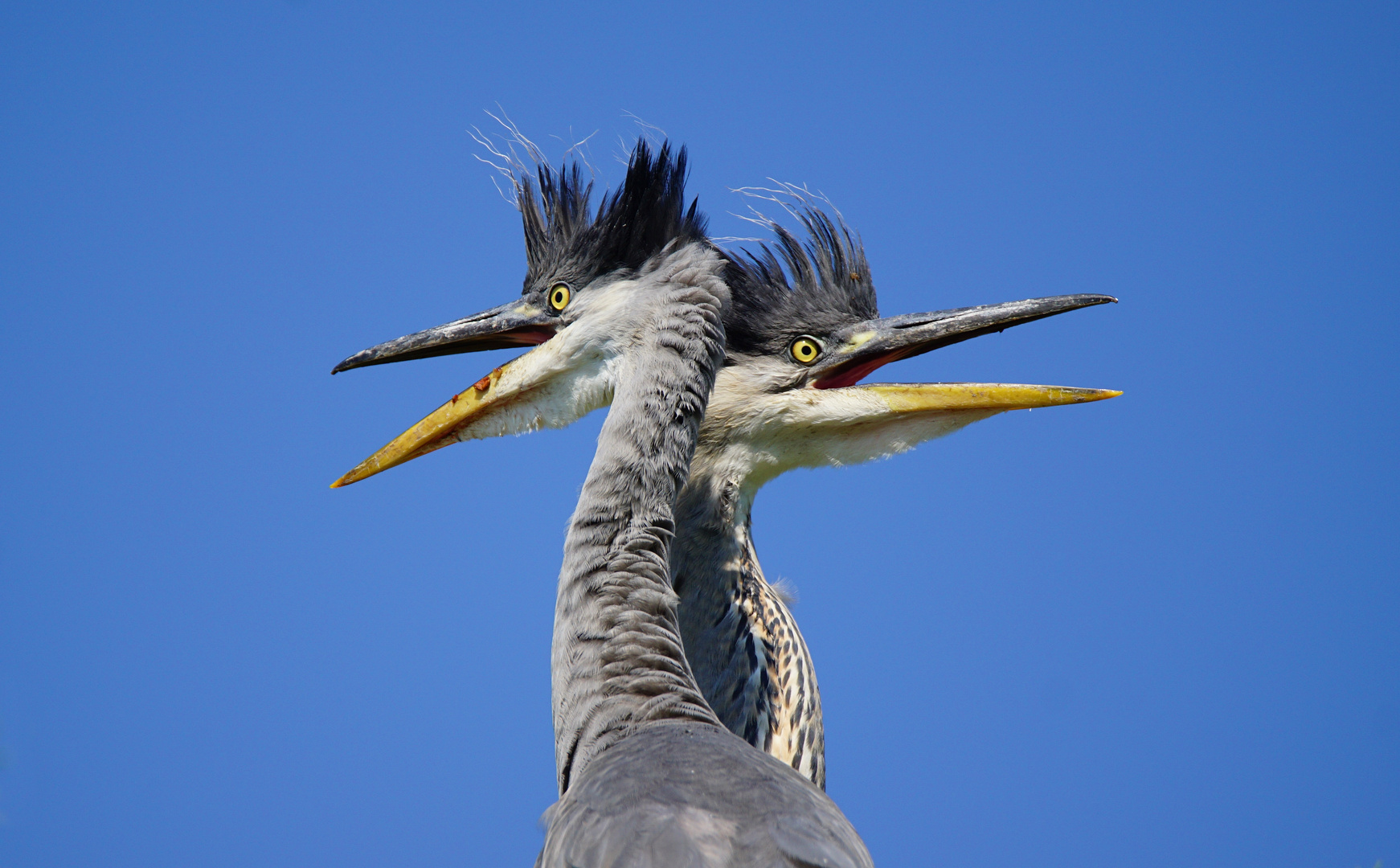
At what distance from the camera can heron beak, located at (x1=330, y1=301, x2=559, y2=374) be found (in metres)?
2.88

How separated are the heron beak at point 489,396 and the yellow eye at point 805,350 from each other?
0.76 meters

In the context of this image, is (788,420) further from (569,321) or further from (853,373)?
(569,321)

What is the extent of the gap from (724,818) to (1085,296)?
1.76m

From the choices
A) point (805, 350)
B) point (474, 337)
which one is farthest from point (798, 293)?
point (474, 337)

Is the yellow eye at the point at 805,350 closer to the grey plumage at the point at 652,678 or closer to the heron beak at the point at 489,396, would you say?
the grey plumage at the point at 652,678

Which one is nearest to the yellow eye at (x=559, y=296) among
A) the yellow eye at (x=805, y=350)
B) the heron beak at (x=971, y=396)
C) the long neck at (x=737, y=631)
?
the long neck at (x=737, y=631)

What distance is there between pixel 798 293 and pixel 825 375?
0.90 ft

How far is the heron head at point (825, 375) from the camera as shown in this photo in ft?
9.92

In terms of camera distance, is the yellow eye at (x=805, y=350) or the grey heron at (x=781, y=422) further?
the yellow eye at (x=805, y=350)

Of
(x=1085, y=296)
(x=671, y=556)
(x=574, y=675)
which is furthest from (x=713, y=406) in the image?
(x=574, y=675)

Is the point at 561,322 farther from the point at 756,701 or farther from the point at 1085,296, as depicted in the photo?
the point at 1085,296

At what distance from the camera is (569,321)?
9.46 ft

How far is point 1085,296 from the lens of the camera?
2.87m

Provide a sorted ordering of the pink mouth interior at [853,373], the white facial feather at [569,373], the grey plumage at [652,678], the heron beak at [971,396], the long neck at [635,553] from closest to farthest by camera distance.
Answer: the grey plumage at [652,678] → the long neck at [635,553] → the white facial feather at [569,373] → the heron beak at [971,396] → the pink mouth interior at [853,373]
